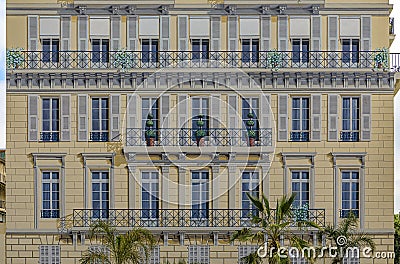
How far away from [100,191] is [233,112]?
5018 mm

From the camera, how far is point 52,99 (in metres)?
32.7

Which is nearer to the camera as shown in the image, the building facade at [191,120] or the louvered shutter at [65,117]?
the building facade at [191,120]

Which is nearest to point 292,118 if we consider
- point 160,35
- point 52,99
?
point 160,35

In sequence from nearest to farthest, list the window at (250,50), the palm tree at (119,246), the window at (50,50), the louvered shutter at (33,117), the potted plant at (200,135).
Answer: the palm tree at (119,246), the potted plant at (200,135), the louvered shutter at (33,117), the window at (50,50), the window at (250,50)

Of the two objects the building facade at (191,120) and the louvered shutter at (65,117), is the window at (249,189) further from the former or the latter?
the louvered shutter at (65,117)

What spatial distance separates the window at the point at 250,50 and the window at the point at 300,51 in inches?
47.6

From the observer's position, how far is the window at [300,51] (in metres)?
32.8

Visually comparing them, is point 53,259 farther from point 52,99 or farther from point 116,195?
point 52,99

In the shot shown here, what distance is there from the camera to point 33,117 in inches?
1282

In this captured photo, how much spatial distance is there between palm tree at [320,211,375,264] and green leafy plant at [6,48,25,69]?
1113cm

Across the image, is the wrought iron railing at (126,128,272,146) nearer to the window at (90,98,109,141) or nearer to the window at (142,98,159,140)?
the window at (142,98,159,140)

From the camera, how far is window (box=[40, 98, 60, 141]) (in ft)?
107

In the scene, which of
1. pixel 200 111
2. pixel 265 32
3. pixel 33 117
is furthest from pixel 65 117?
pixel 265 32
